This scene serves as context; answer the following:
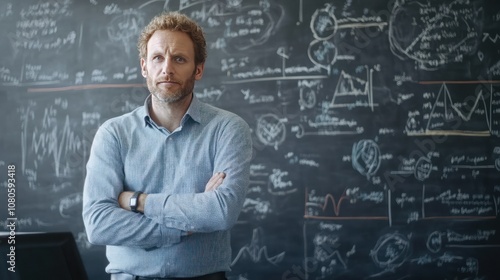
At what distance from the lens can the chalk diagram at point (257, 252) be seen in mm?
3654

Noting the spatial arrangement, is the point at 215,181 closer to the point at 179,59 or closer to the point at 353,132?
the point at 179,59

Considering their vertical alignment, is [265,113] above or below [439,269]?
above

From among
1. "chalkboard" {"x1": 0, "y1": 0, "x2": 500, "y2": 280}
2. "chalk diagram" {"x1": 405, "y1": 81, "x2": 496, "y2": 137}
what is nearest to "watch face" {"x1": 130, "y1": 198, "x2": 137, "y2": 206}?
"chalkboard" {"x1": 0, "y1": 0, "x2": 500, "y2": 280}

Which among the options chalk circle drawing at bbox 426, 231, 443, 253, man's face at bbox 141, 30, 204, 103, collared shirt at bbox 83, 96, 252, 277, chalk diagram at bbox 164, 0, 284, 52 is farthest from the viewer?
chalk diagram at bbox 164, 0, 284, 52

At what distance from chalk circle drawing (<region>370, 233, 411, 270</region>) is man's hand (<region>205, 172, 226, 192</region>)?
1949mm

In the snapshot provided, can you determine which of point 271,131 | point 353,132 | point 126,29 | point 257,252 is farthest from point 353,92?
point 126,29

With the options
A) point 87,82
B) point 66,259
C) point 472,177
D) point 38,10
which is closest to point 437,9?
point 472,177

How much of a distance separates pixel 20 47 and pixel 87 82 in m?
0.57

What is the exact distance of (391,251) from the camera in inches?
142

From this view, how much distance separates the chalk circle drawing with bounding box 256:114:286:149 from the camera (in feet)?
12.1

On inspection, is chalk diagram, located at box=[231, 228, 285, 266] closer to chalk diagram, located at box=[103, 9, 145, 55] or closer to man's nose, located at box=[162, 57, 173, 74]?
chalk diagram, located at box=[103, 9, 145, 55]

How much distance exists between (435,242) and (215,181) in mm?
2166

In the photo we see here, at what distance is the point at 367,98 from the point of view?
3666 millimetres

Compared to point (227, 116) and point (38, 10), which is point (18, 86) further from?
point (227, 116)
